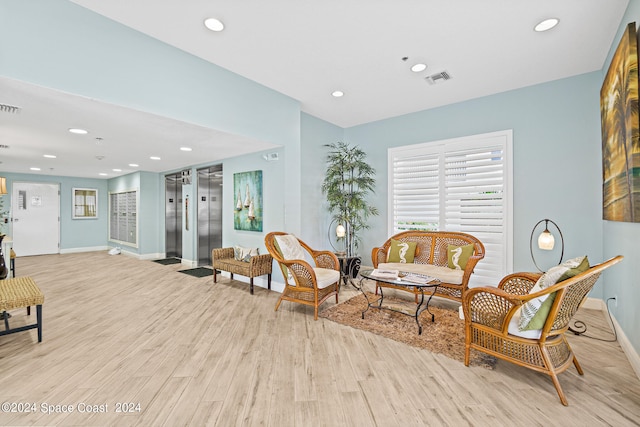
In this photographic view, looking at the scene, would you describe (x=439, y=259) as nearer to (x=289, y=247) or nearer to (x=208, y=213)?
(x=289, y=247)

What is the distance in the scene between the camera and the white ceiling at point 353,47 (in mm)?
2461

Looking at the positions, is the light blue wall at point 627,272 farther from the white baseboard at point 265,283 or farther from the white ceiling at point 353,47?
the white baseboard at point 265,283

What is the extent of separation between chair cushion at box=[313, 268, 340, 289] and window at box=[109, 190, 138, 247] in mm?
6372

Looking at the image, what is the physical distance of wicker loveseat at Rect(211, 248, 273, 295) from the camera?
4348 mm

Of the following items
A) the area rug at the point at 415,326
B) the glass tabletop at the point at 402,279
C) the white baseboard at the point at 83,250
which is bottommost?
the area rug at the point at 415,326

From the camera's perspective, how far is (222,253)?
5055mm

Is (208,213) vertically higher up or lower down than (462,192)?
lower down

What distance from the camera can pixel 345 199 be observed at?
507 cm

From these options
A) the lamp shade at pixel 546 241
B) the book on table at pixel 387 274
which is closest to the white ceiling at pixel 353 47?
the lamp shade at pixel 546 241

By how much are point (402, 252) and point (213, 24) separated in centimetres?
378

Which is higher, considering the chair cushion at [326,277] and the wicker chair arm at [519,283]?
the wicker chair arm at [519,283]

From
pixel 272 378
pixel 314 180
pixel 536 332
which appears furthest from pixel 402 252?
pixel 272 378

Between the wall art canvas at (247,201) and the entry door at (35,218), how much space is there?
6858mm

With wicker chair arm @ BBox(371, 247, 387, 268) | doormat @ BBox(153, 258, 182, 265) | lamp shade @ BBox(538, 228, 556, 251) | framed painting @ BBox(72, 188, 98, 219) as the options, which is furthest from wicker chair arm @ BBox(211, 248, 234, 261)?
framed painting @ BBox(72, 188, 98, 219)
